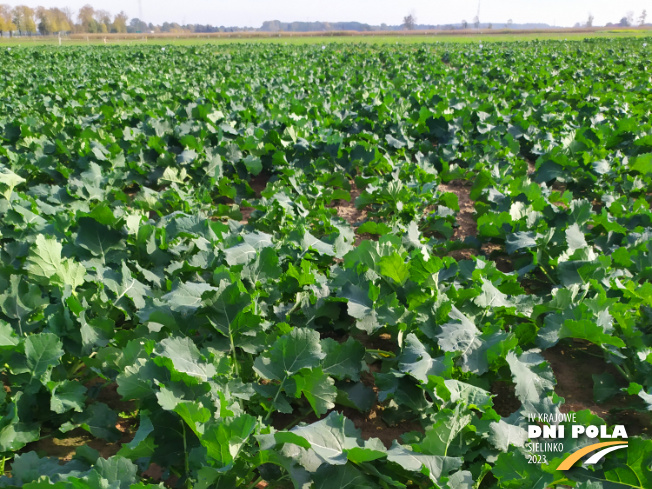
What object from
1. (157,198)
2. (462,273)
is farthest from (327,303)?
(157,198)

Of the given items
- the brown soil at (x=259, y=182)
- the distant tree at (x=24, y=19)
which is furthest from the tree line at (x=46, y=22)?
the brown soil at (x=259, y=182)

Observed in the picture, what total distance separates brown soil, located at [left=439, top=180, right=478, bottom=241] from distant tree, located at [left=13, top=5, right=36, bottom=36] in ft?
378

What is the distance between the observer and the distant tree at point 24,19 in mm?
93438

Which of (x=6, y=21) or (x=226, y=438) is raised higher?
(x=6, y=21)

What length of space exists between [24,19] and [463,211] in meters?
120

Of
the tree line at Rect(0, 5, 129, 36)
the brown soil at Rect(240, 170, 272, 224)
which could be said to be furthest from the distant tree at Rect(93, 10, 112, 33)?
the brown soil at Rect(240, 170, 272, 224)

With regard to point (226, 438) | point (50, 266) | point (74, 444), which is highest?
point (50, 266)

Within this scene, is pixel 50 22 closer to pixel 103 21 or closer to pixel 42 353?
pixel 103 21

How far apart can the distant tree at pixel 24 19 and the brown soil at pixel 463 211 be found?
115 metres

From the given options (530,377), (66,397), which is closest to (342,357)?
(530,377)

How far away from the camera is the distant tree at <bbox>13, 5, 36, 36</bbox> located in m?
93.4

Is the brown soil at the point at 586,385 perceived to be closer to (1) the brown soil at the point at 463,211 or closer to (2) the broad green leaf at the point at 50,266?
(1) the brown soil at the point at 463,211

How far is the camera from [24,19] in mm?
95938

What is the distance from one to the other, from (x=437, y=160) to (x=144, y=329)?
4887 millimetres
